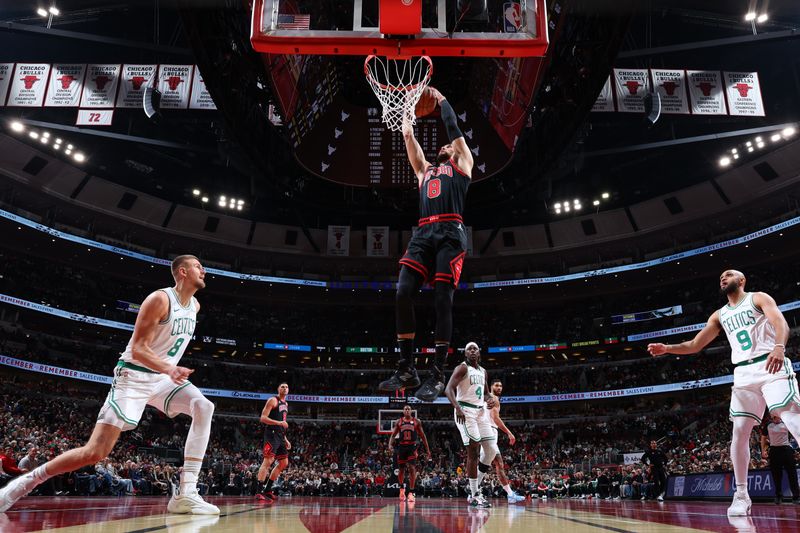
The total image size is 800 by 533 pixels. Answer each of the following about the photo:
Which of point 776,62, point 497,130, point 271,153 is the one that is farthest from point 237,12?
point 776,62

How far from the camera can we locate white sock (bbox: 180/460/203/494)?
185 inches

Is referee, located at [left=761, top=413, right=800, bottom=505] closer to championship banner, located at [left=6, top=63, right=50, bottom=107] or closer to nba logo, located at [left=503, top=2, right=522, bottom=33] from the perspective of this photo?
nba logo, located at [left=503, top=2, right=522, bottom=33]

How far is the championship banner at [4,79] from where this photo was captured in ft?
48.2

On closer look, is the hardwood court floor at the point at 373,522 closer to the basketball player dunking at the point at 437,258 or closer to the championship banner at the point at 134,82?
the basketball player dunking at the point at 437,258

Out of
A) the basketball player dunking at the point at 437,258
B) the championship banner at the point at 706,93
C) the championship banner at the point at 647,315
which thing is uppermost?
the championship banner at the point at 706,93

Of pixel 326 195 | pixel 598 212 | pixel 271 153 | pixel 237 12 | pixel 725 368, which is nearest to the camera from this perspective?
pixel 237 12

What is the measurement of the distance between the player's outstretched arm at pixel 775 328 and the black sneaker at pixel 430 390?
2.77 meters

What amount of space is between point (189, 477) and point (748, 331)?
531cm

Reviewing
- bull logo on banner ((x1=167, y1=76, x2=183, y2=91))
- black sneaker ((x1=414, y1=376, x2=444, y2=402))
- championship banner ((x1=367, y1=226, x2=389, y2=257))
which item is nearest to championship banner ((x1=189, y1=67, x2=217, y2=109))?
bull logo on banner ((x1=167, y1=76, x2=183, y2=91))

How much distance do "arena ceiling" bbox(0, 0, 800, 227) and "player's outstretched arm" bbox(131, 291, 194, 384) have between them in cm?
1030

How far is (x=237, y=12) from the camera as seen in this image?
1345 centimetres

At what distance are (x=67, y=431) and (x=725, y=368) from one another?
32127mm

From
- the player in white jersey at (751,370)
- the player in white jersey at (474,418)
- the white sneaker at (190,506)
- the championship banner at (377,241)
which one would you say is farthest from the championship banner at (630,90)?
the championship banner at (377,241)

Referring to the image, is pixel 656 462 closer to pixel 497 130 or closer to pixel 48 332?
pixel 497 130
